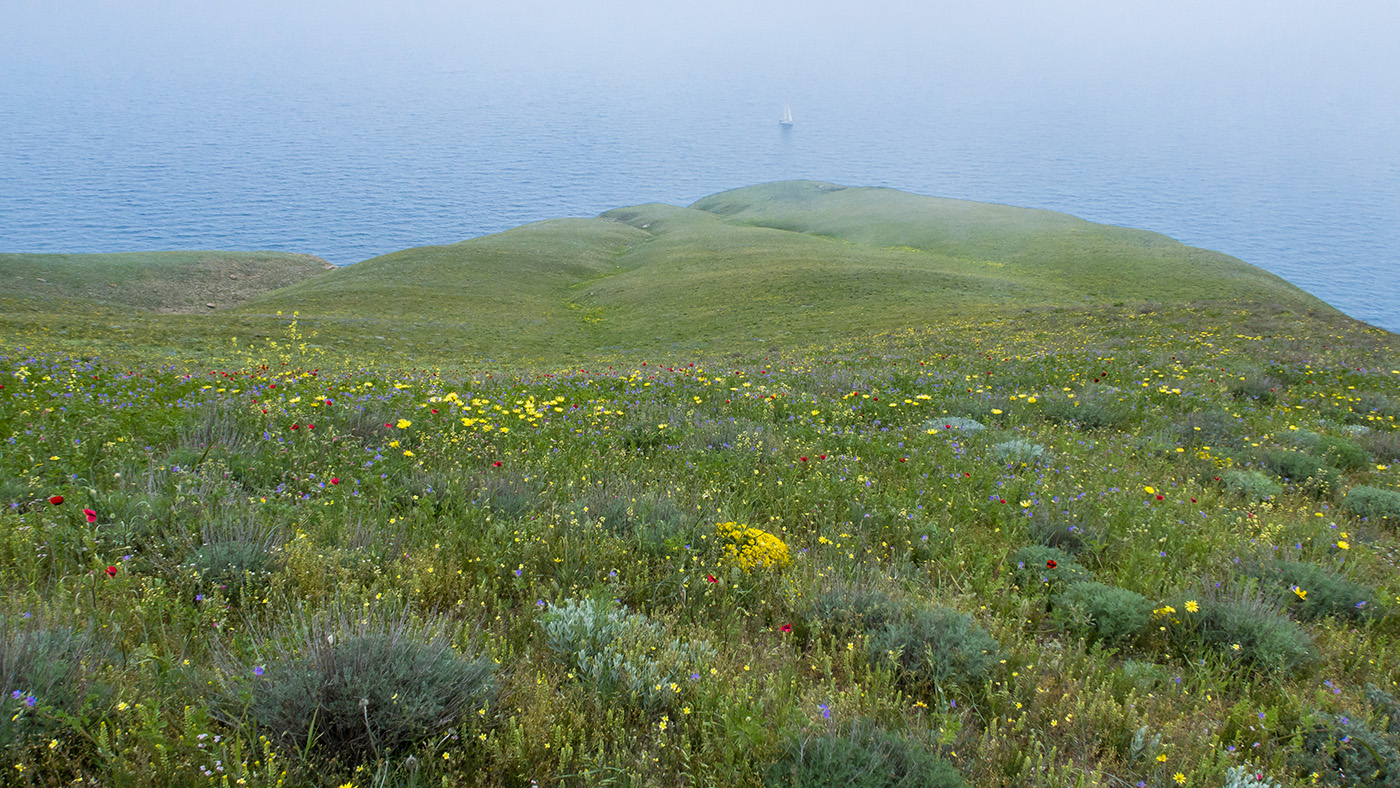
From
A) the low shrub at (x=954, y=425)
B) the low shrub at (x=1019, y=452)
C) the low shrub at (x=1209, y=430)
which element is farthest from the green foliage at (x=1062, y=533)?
the low shrub at (x=1209, y=430)

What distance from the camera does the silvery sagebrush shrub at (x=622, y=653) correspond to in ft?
9.00

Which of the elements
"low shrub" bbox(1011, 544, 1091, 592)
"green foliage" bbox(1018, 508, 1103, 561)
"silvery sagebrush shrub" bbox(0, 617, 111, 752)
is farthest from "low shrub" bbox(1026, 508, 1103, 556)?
"silvery sagebrush shrub" bbox(0, 617, 111, 752)

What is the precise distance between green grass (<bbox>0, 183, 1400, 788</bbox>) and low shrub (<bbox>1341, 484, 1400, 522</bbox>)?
0.09 m

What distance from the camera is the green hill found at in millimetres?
36125

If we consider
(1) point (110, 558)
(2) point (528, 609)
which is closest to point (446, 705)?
(2) point (528, 609)

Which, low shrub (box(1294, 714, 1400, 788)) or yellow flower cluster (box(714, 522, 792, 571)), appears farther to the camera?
yellow flower cluster (box(714, 522, 792, 571))

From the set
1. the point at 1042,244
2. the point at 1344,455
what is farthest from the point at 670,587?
the point at 1042,244

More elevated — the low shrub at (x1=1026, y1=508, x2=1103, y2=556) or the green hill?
the green hill

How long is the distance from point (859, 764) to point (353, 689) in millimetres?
1956

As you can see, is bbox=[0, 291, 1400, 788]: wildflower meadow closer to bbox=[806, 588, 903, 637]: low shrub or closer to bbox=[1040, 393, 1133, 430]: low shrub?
bbox=[806, 588, 903, 637]: low shrub

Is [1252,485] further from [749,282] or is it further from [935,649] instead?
[749,282]

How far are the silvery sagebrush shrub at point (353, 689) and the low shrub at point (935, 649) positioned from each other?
1964 mm

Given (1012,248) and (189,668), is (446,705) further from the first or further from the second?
(1012,248)

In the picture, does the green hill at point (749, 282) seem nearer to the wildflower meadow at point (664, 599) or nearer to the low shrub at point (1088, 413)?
the low shrub at point (1088, 413)
